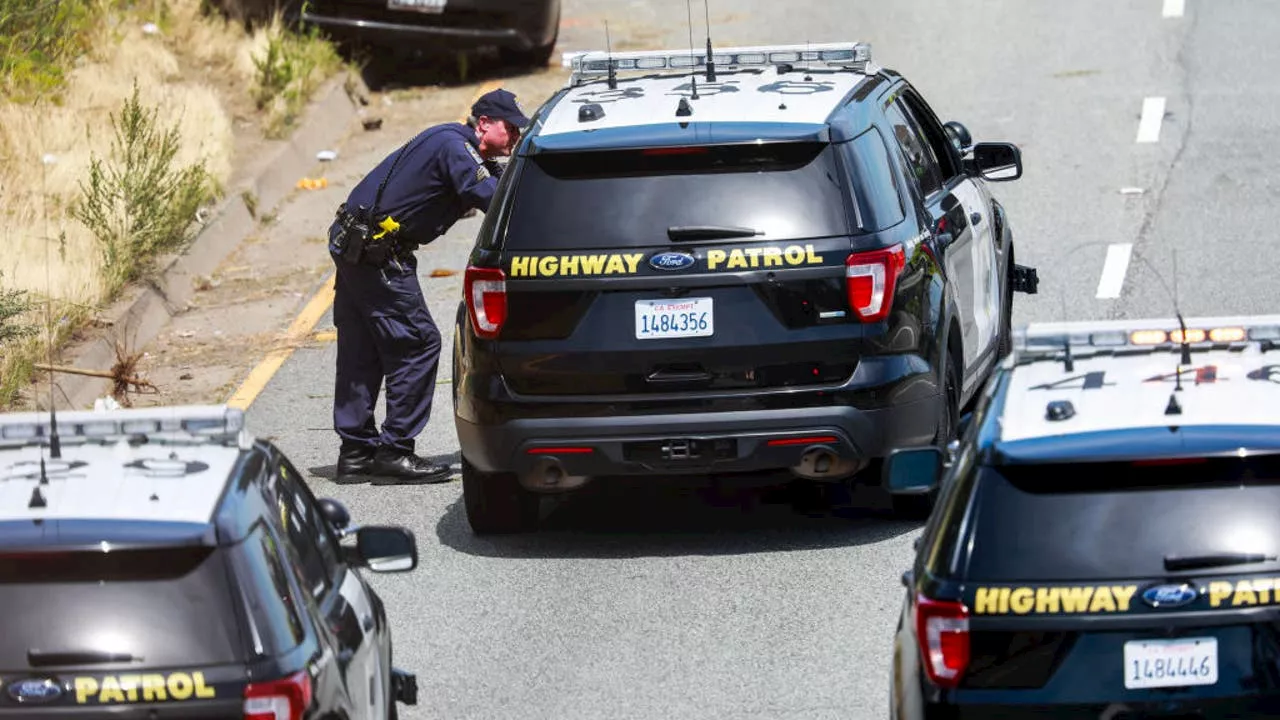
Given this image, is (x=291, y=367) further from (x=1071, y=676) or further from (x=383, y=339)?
(x=1071, y=676)

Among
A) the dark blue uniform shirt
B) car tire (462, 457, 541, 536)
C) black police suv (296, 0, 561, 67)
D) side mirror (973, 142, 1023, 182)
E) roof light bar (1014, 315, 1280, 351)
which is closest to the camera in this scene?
roof light bar (1014, 315, 1280, 351)

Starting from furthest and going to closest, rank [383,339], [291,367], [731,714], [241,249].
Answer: [241,249], [291,367], [383,339], [731,714]

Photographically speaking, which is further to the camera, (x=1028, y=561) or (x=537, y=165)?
(x=537, y=165)

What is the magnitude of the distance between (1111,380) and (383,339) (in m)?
5.73

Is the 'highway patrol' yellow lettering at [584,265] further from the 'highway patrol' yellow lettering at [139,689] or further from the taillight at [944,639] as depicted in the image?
the 'highway patrol' yellow lettering at [139,689]

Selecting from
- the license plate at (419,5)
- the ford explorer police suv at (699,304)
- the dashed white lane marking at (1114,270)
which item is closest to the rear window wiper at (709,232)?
the ford explorer police suv at (699,304)

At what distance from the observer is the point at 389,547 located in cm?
648

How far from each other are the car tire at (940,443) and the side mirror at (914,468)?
3.26 metres

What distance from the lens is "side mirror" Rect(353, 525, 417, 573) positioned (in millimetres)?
6477

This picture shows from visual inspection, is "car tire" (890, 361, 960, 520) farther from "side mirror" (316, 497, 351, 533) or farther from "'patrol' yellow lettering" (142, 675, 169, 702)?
"'patrol' yellow lettering" (142, 675, 169, 702)

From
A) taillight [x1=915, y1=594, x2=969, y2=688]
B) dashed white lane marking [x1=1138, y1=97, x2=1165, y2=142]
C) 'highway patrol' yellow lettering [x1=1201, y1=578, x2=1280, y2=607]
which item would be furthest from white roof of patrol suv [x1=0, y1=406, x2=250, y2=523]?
dashed white lane marking [x1=1138, y1=97, x2=1165, y2=142]

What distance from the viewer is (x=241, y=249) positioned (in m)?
16.6

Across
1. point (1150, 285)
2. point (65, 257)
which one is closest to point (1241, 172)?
point (1150, 285)

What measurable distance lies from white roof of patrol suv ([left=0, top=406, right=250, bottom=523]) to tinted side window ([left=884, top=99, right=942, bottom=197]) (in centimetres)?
465
